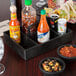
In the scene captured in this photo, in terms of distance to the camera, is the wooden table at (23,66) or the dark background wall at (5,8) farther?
the dark background wall at (5,8)

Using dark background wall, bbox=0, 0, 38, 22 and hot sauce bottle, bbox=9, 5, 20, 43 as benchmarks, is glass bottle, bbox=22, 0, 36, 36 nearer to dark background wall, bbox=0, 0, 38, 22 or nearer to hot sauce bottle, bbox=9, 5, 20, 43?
hot sauce bottle, bbox=9, 5, 20, 43

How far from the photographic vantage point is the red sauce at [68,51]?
1196 millimetres

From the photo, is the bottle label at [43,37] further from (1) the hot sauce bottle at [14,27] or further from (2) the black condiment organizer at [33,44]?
(1) the hot sauce bottle at [14,27]

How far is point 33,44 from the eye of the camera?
1.35 meters

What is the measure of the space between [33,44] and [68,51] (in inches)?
10.6

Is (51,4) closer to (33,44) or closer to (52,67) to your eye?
(33,44)

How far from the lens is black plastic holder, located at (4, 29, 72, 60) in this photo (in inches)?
49.5

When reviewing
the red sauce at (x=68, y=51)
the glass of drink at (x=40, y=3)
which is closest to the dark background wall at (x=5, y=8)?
the glass of drink at (x=40, y=3)

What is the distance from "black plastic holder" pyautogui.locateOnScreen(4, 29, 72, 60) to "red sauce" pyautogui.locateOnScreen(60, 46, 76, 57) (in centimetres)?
13

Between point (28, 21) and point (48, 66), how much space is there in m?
0.47

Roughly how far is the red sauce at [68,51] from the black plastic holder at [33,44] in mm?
128

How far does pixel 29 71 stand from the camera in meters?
1.17

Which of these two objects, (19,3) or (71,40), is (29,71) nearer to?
(71,40)

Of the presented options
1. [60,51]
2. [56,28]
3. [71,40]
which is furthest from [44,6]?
[60,51]
